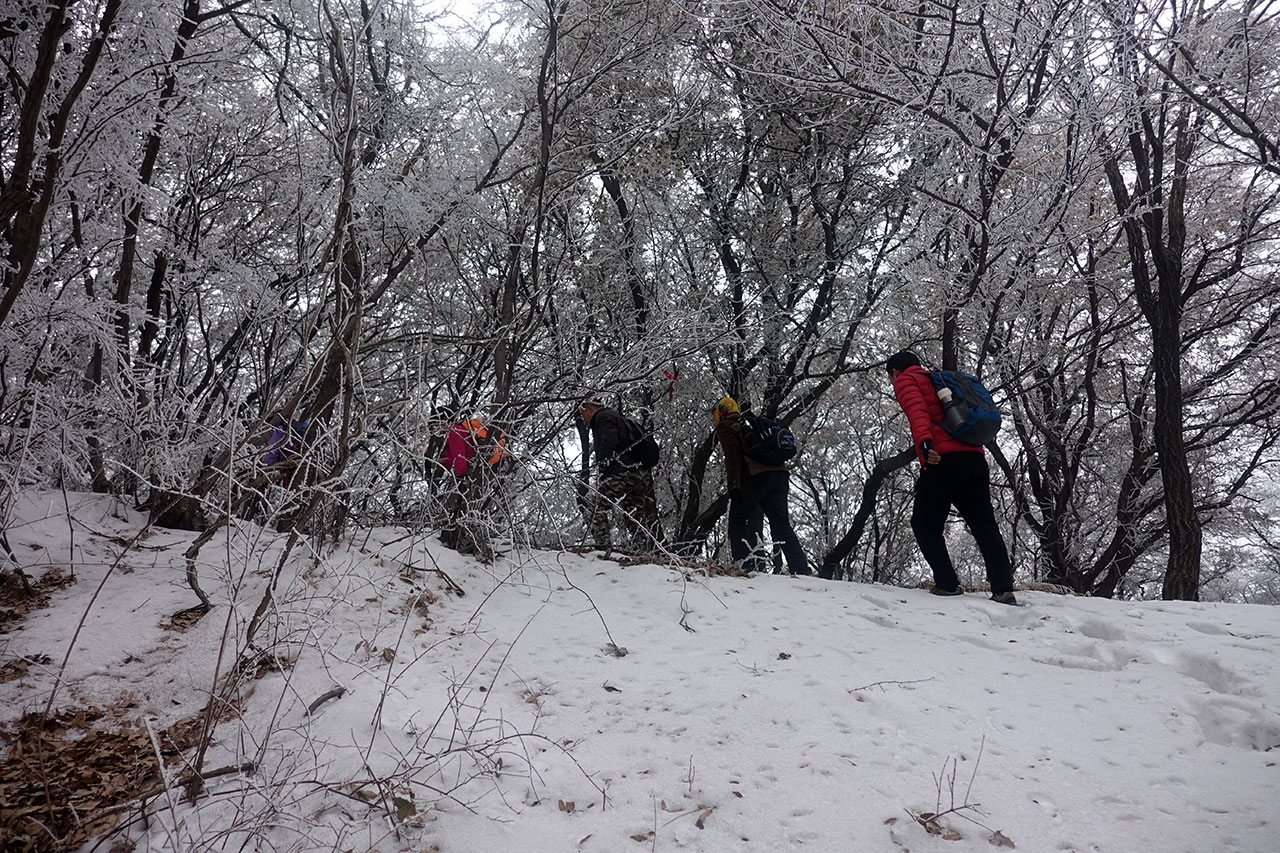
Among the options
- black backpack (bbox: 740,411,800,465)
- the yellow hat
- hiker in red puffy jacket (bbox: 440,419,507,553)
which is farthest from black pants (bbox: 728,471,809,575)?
hiker in red puffy jacket (bbox: 440,419,507,553)

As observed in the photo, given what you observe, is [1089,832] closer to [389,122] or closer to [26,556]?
[26,556]

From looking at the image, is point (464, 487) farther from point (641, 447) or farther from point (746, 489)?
point (746, 489)

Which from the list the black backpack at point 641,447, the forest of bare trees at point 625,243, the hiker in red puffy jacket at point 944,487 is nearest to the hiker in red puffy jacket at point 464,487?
the forest of bare trees at point 625,243

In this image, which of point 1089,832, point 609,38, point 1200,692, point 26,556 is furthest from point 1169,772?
point 609,38

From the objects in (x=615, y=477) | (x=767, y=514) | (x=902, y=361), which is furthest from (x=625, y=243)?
(x=902, y=361)

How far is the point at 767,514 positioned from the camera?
5.93 metres

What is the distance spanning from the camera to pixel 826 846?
206cm

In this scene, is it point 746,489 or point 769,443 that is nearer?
point 769,443

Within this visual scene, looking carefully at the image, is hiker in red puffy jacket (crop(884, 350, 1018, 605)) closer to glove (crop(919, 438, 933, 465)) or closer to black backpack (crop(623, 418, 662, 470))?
glove (crop(919, 438, 933, 465))

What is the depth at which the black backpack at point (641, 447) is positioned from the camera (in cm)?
639

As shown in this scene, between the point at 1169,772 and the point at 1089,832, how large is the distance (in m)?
0.57

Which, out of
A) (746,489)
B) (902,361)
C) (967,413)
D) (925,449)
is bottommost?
(746,489)

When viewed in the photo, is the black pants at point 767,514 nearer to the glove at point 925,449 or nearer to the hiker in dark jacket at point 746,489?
the hiker in dark jacket at point 746,489

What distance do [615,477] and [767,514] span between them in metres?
1.45
